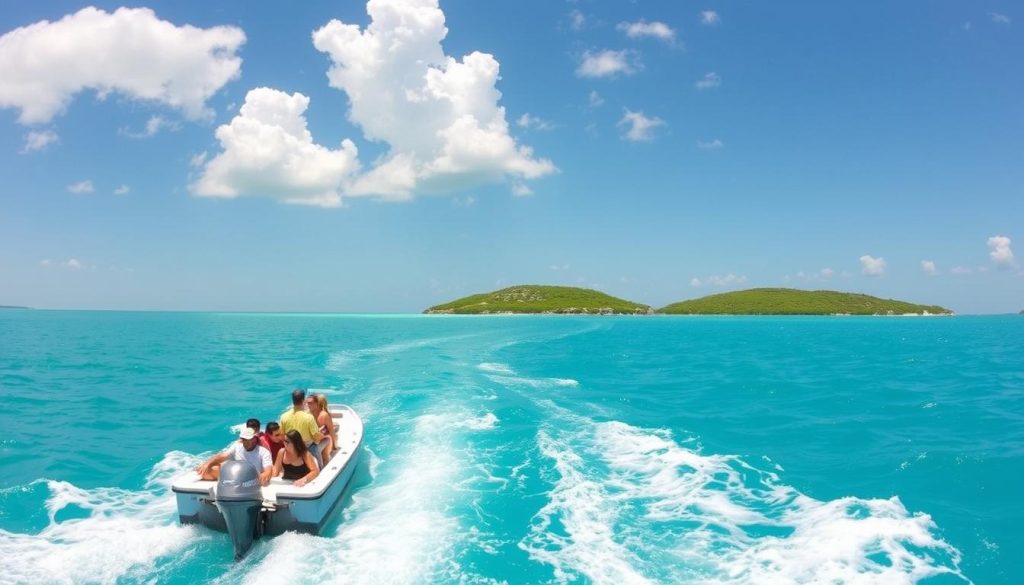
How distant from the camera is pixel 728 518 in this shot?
36.6 ft

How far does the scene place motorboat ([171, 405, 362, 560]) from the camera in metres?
9.48

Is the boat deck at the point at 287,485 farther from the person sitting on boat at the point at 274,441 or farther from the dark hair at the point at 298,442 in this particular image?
the person sitting on boat at the point at 274,441

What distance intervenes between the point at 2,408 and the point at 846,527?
98.5 ft

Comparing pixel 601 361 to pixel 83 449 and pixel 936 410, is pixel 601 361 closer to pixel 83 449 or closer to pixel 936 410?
pixel 936 410

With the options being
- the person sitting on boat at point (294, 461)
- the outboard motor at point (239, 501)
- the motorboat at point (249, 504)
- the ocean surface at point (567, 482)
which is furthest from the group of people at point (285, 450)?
the ocean surface at point (567, 482)

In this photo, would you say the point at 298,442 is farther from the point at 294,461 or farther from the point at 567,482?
the point at 567,482

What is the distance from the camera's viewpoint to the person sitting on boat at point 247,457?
10.8 m

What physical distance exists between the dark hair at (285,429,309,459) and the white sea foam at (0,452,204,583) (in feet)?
A: 7.21

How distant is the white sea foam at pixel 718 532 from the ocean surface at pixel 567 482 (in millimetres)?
51

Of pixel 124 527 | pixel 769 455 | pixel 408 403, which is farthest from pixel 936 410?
pixel 124 527

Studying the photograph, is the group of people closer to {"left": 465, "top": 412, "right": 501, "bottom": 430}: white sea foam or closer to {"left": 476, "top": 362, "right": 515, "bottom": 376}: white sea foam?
{"left": 465, "top": 412, "right": 501, "bottom": 430}: white sea foam

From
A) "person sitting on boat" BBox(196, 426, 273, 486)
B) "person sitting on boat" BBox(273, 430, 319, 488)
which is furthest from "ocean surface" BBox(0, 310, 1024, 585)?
"person sitting on boat" BBox(273, 430, 319, 488)

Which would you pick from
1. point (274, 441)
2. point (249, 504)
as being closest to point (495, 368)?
point (274, 441)

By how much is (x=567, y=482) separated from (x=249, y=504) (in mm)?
7291
